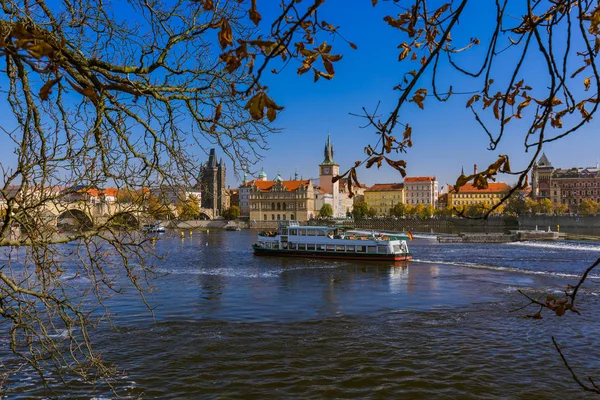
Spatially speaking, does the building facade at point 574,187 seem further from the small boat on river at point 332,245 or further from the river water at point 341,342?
the river water at point 341,342

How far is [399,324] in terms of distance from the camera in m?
15.3

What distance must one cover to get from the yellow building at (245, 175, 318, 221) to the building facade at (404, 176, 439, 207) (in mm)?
37167

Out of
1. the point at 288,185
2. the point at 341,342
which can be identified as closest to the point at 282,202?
the point at 288,185

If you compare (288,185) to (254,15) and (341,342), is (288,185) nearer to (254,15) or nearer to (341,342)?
(341,342)

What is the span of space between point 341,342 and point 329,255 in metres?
24.3

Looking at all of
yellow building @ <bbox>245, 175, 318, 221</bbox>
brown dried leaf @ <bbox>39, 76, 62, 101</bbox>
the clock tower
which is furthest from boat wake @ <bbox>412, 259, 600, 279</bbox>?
the clock tower

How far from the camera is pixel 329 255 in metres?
37.6

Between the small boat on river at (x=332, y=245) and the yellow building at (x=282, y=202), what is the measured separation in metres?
77.6

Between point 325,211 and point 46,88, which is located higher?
point 325,211

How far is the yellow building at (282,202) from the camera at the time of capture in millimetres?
121125

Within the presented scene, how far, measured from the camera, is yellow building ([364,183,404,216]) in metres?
145

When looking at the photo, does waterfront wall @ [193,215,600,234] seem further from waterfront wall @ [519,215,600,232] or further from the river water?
the river water

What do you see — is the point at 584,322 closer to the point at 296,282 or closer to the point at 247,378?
the point at 247,378

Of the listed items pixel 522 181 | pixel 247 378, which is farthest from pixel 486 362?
pixel 522 181
